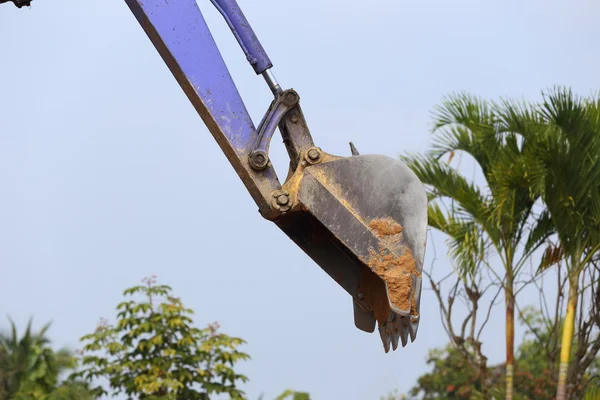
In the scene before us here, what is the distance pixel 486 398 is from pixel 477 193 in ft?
7.18

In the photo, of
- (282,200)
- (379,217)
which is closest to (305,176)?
(282,200)

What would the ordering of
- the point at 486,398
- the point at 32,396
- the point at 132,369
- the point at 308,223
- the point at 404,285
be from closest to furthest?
1. the point at 404,285
2. the point at 308,223
3. the point at 486,398
4. the point at 132,369
5. the point at 32,396

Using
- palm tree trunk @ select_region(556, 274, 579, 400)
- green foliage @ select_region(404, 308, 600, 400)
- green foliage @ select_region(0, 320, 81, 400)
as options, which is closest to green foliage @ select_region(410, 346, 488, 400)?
green foliage @ select_region(404, 308, 600, 400)

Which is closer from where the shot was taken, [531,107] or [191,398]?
[531,107]

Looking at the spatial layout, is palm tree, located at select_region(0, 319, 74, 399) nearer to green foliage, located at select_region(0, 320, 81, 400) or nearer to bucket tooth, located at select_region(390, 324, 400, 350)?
green foliage, located at select_region(0, 320, 81, 400)

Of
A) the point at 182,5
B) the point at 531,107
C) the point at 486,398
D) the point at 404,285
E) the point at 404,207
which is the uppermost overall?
the point at 531,107

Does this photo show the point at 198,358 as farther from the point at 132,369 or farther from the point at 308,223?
the point at 308,223

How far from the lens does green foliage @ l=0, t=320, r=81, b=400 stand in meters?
16.0

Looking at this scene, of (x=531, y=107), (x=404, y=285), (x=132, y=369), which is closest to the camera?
(x=404, y=285)

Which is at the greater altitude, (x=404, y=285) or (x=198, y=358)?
(x=198, y=358)

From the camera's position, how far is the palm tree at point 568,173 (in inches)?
411

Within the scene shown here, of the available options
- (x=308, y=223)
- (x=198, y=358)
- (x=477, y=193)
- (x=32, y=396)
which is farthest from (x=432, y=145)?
(x=308, y=223)

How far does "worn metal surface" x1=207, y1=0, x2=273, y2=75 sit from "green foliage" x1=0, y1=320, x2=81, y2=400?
1203 centimetres

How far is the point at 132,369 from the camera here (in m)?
13.1
